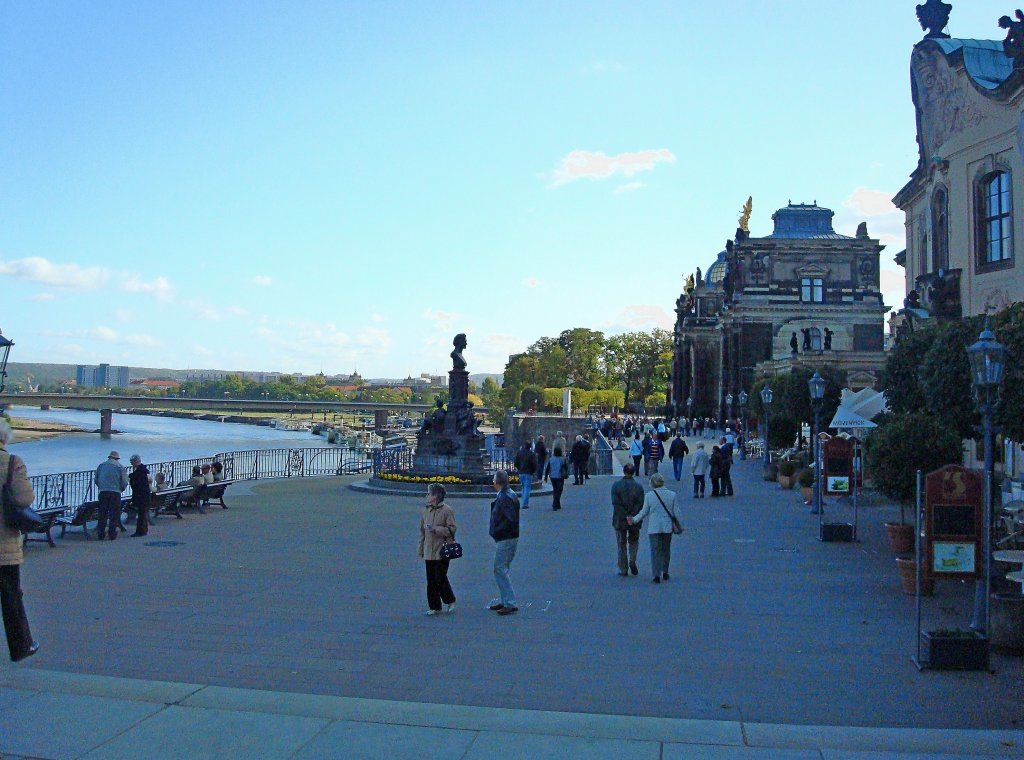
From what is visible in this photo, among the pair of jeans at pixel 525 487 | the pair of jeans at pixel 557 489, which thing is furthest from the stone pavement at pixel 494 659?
the pair of jeans at pixel 525 487

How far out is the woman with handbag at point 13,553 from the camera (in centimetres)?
640

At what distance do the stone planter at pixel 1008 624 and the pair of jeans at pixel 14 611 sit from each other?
814 centimetres

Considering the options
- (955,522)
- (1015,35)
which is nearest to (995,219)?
(1015,35)

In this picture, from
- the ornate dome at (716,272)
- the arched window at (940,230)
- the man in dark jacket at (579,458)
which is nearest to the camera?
the arched window at (940,230)

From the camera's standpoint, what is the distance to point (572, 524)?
18953 millimetres

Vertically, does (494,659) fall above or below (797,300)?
below

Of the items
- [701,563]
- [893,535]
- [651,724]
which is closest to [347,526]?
[701,563]

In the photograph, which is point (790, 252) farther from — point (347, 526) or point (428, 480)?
point (347, 526)

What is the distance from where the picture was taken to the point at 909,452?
12.3 m

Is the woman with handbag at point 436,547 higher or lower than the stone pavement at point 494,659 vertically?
higher

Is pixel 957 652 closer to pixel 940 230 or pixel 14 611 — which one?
pixel 14 611

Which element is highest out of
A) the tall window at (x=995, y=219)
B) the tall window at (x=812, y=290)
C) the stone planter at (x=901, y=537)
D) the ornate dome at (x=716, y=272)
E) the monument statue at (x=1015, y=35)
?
the ornate dome at (x=716, y=272)

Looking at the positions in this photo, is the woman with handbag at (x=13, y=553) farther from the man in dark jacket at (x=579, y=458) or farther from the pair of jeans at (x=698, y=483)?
the man in dark jacket at (x=579, y=458)

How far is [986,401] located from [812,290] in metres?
64.5
